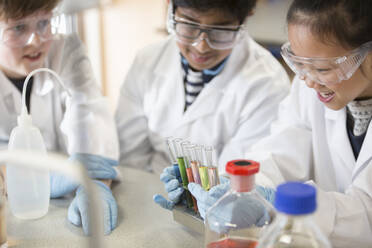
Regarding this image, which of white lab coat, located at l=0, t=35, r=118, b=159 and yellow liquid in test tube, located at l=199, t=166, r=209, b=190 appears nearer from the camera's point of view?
yellow liquid in test tube, located at l=199, t=166, r=209, b=190

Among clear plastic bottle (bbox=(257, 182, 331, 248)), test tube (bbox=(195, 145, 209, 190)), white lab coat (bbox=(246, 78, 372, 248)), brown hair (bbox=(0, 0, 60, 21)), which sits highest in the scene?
brown hair (bbox=(0, 0, 60, 21))

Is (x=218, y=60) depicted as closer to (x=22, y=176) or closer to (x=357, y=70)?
(x=357, y=70)

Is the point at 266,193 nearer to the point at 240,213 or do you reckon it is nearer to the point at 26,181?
the point at 240,213

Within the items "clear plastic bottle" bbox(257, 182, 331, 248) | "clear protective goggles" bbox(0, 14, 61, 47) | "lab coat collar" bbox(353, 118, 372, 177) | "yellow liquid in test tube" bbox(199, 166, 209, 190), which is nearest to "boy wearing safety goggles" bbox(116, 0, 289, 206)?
"clear protective goggles" bbox(0, 14, 61, 47)

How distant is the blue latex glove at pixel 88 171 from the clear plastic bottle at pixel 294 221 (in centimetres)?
66

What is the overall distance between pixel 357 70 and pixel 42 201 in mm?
998

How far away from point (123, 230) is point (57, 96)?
0.90 m

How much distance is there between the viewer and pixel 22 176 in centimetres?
112

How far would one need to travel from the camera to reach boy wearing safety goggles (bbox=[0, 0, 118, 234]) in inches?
55.4

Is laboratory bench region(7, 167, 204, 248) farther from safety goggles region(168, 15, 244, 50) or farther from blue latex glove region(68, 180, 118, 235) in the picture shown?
safety goggles region(168, 15, 244, 50)

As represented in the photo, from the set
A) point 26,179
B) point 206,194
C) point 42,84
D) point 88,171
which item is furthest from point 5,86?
point 206,194

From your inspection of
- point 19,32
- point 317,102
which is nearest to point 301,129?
point 317,102

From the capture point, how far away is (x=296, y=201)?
615mm

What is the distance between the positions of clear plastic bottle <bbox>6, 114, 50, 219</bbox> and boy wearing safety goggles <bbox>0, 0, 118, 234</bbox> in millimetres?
104
